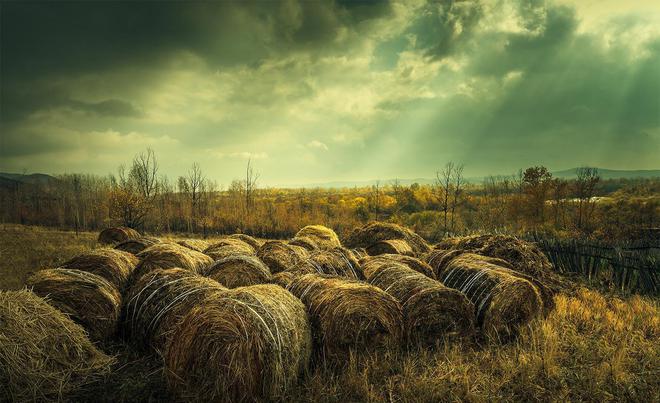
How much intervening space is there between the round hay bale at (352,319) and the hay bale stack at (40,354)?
312 centimetres

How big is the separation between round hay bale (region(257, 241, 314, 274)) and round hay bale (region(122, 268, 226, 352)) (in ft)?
10.5

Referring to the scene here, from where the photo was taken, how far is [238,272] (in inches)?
320

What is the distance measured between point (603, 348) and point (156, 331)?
7531mm

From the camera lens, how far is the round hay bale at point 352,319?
5812 mm

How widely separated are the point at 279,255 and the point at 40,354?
19.4ft

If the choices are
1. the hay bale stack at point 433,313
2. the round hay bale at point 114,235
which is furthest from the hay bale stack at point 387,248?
the round hay bale at point 114,235

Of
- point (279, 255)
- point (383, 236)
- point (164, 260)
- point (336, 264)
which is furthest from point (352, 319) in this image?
point (383, 236)

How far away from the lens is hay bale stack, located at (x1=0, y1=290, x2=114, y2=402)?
446 cm

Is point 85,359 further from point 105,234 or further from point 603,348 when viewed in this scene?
point 105,234

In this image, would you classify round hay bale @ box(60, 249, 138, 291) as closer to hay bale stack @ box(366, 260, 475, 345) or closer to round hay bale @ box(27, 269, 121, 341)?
round hay bale @ box(27, 269, 121, 341)

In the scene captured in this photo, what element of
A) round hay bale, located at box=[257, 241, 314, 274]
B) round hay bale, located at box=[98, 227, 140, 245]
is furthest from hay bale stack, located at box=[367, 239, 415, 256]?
round hay bale, located at box=[98, 227, 140, 245]

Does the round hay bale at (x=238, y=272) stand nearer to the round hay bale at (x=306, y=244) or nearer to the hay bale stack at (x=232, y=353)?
the hay bale stack at (x=232, y=353)

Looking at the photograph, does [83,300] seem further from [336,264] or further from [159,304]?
[336,264]

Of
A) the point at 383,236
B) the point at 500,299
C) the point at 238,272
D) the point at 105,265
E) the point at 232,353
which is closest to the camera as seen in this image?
the point at 232,353
